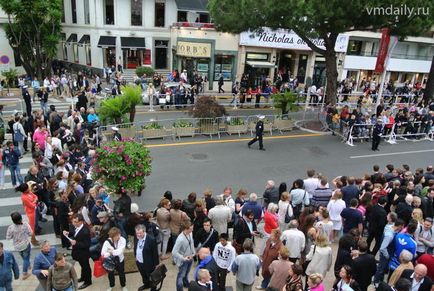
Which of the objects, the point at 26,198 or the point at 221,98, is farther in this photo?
the point at 221,98

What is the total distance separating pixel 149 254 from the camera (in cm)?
710

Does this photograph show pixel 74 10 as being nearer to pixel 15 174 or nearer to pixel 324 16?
pixel 324 16

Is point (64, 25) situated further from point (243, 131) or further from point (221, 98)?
point (243, 131)

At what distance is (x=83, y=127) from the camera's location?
49.8ft

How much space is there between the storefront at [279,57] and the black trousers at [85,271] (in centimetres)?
2478

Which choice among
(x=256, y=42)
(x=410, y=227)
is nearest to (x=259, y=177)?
(x=410, y=227)

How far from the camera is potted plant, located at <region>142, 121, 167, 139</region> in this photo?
55.1ft

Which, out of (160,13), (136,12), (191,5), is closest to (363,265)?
(191,5)

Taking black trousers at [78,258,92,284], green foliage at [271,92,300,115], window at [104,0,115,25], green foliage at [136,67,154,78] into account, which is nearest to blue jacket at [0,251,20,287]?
black trousers at [78,258,92,284]

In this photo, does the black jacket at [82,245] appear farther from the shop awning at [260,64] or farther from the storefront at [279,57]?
the shop awning at [260,64]

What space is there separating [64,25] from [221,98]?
1822cm

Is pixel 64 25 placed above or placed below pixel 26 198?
above

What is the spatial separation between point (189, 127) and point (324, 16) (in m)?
7.55

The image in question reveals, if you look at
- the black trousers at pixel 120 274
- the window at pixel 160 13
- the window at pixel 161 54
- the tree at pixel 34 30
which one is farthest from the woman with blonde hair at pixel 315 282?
the window at pixel 160 13
